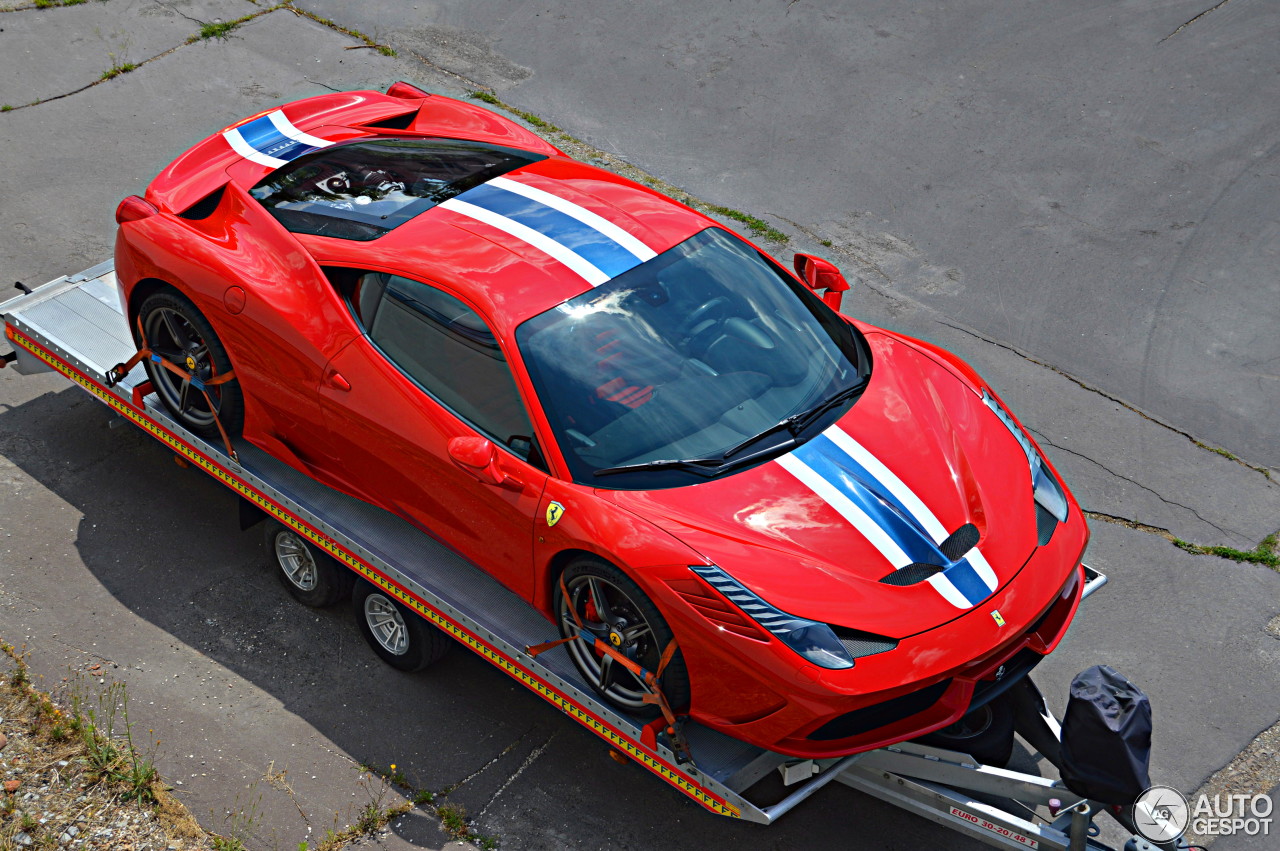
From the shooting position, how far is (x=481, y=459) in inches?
169

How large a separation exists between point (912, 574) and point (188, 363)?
3.41m

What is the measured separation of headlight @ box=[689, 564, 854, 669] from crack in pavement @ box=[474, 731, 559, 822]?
4.95ft

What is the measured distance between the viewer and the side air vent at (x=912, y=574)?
4.05 m

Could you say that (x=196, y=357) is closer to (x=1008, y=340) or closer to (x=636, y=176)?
(x=636, y=176)

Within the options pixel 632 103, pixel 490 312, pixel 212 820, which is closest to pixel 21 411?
pixel 212 820

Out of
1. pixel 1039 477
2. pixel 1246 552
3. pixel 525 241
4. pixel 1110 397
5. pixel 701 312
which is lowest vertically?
pixel 1246 552

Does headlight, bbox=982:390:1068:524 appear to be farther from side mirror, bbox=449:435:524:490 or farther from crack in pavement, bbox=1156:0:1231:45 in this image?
crack in pavement, bbox=1156:0:1231:45

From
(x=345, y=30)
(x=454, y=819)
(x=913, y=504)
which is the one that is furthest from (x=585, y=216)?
(x=345, y=30)

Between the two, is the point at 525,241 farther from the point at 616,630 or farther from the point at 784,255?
the point at 784,255

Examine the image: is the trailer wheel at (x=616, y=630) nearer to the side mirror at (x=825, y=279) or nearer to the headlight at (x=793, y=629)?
the headlight at (x=793, y=629)

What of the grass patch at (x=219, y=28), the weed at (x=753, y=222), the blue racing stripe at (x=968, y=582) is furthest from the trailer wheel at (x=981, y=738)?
the grass patch at (x=219, y=28)

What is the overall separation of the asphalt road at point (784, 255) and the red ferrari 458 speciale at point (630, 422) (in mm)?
692

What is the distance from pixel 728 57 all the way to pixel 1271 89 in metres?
4.46

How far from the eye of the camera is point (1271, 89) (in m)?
9.76
